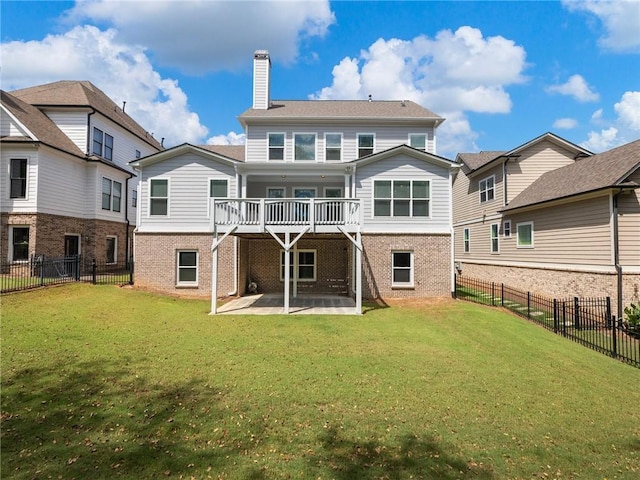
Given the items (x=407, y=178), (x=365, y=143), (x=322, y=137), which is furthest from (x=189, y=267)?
(x=365, y=143)

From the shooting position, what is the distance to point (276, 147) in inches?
706

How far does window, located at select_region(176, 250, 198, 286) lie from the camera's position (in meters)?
15.1

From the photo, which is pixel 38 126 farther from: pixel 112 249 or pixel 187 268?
pixel 187 268

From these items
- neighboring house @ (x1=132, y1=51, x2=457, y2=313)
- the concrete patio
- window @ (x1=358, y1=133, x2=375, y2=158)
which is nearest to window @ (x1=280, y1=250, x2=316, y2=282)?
neighboring house @ (x1=132, y1=51, x2=457, y2=313)

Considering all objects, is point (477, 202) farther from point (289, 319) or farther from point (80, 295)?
point (80, 295)

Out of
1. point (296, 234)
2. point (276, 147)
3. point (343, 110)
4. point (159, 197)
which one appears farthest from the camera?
point (343, 110)

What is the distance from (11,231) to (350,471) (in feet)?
65.0

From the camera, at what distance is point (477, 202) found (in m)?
22.5

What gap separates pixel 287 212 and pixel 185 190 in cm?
592

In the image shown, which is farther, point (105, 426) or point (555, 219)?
point (555, 219)

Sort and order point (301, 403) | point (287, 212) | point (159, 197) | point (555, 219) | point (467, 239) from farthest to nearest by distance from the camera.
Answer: point (467, 239) < point (555, 219) < point (159, 197) < point (287, 212) < point (301, 403)

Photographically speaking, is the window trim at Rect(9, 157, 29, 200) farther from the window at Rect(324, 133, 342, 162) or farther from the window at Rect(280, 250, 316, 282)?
the window at Rect(324, 133, 342, 162)

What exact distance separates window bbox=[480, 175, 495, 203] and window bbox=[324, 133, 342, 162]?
1026 cm

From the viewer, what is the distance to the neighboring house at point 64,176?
52.3 ft
